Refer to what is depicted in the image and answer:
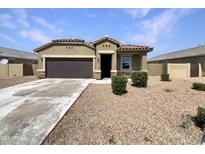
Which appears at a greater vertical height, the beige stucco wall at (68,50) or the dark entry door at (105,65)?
the beige stucco wall at (68,50)

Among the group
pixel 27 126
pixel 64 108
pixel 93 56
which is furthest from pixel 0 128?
pixel 93 56

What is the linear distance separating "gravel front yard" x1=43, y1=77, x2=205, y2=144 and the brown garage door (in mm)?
10950

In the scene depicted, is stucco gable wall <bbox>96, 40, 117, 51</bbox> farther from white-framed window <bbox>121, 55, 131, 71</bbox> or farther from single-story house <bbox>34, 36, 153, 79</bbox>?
white-framed window <bbox>121, 55, 131, 71</bbox>

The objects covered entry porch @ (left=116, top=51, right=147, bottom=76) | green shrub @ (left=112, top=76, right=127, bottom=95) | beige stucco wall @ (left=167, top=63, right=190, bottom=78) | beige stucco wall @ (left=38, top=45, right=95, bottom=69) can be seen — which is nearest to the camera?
green shrub @ (left=112, top=76, right=127, bottom=95)

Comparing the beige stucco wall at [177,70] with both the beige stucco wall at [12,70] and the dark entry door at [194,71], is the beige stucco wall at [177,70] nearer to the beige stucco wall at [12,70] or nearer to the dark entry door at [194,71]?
the dark entry door at [194,71]

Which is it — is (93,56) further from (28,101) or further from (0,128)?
A: (0,128)

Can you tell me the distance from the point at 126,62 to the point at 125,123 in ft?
49.0

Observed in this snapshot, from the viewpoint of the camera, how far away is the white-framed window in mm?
20781

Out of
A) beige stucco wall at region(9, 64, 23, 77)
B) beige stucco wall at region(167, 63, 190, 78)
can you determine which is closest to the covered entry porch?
beige stucco wall at region(167, 63, 190, 78)

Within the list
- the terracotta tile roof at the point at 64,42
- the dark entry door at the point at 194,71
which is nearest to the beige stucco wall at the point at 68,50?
the terracotta tile roof at the point at 64,42

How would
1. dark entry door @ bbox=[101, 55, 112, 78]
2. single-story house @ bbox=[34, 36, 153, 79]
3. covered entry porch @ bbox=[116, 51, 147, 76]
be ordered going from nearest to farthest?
single-story house @ bbox=[34, 36, 153, 79], covered entry porch @ bbox=[116, 51, 147, 76], dark entry door @ bbox=[101, 55, 112, 78]

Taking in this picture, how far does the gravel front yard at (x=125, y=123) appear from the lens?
5.29 m
